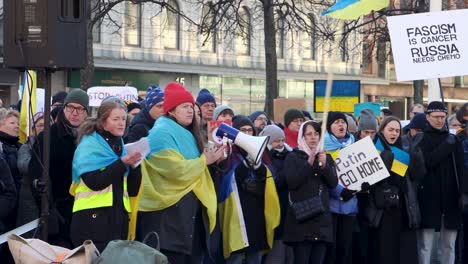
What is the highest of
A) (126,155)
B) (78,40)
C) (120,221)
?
(78,40)

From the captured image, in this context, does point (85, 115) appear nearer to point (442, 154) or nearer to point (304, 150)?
point (304, 150)

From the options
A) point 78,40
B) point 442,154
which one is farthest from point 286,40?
point 78,40

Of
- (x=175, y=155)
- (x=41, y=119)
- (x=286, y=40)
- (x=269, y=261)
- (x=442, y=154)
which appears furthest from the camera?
(x=286, y=40)

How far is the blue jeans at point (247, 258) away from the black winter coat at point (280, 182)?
1.20ft

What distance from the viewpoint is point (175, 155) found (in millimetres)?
8828

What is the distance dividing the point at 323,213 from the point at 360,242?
1.32 meters

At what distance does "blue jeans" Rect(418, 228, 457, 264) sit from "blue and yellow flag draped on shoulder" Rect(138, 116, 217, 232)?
147 inches

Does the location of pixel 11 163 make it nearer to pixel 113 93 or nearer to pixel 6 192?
pixel 6 192

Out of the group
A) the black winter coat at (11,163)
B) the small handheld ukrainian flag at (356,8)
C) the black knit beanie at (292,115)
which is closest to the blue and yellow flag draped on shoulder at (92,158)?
the black winter coat at (11,163)

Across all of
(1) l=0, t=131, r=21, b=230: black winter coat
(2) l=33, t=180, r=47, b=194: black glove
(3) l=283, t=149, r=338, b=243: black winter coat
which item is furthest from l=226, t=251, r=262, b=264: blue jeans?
(2) l=33, t=180, r=47, b=194: black glove

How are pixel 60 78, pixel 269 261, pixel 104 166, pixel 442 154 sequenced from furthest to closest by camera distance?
1. pixel 60 78
2. pixel 442 154
3. pixel 269 261
4. pixel 104 166

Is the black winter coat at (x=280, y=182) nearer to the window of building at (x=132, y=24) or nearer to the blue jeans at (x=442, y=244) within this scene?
the blue jeans at (x=442, y=244)

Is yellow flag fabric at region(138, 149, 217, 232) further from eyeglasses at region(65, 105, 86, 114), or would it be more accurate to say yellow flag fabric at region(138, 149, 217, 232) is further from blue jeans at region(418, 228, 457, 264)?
blue jeans at region(418, 228, 457, 264)

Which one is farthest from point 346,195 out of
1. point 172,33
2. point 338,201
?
A: point 172,33
